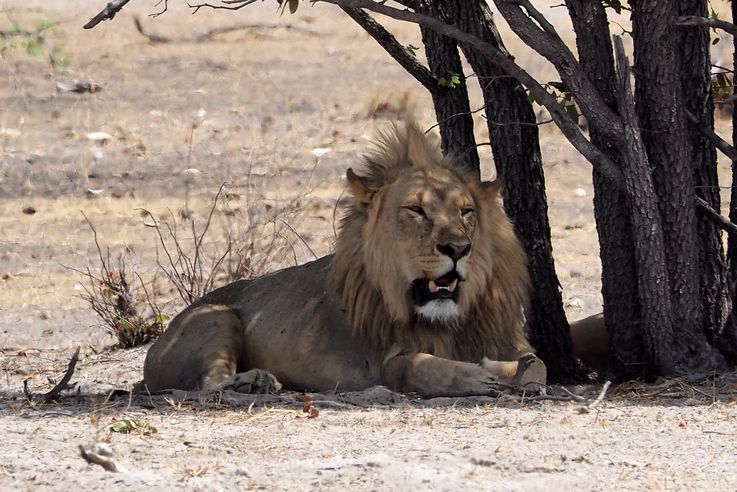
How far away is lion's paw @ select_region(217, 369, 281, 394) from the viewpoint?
18.7ft

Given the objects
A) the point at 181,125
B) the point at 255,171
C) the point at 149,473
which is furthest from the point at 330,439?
the point at 181,125

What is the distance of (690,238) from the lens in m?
5.95

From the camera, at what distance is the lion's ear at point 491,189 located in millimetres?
5898

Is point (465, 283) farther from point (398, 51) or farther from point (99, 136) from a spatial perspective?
point (99, 136)

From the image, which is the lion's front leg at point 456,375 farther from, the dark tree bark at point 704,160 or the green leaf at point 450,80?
the green leaf at point 450,80

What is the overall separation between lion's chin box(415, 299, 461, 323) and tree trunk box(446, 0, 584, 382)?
91 centimetres

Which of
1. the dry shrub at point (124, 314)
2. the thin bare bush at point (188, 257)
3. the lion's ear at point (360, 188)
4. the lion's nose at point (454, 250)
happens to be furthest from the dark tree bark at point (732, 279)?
the dry shrub at point (124, 314)

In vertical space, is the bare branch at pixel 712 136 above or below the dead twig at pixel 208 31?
below

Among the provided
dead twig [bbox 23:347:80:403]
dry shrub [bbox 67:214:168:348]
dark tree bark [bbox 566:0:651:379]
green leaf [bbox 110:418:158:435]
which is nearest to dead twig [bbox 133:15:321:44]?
dry shrub [bbox 67:214:168:348]

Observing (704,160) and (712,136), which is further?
(704,160)

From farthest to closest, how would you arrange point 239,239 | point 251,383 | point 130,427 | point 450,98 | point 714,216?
1. point 239,239
2. point 450,98
3. point 714,216
4. point 251,383
5. point 130,427

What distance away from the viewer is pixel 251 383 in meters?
5.71

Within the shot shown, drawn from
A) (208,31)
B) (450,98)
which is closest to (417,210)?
(450,98)

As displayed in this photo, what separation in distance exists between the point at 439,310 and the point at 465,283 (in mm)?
169
